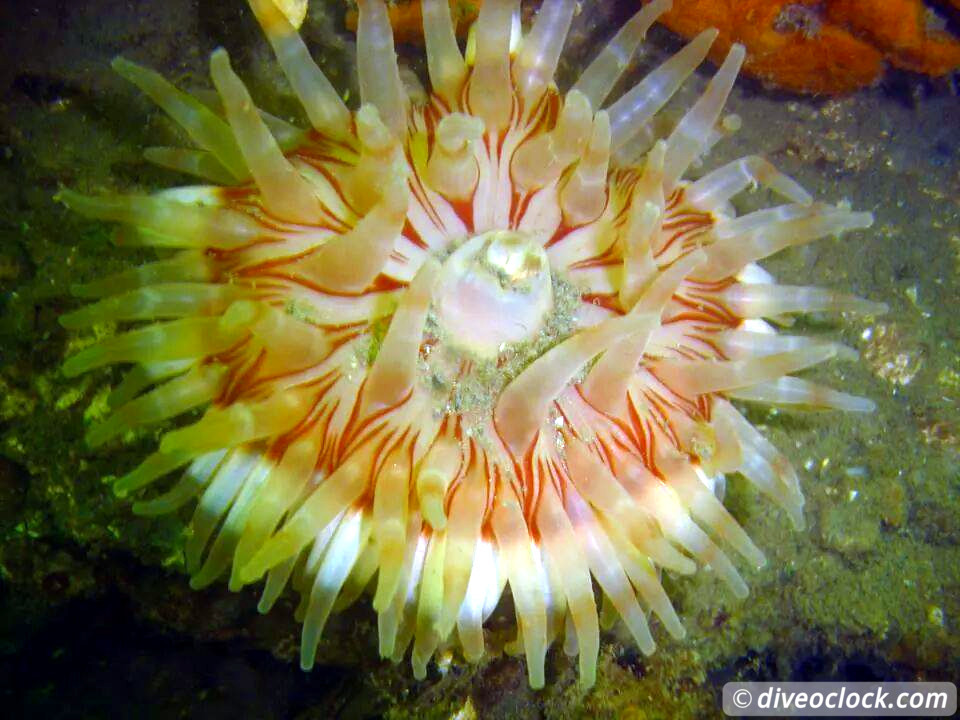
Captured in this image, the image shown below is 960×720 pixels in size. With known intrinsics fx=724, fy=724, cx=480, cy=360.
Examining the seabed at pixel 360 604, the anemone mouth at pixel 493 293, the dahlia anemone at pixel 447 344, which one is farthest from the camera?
the seabed at pixel 360 604

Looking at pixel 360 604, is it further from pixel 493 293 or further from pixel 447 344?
pixel 493 293

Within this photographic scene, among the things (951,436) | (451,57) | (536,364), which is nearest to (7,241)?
(451,57)

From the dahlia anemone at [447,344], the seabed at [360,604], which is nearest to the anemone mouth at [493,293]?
the dahlia anemone at [447,344]

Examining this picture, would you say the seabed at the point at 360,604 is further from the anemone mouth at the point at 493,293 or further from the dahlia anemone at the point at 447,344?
the anemone mouth at the point at 493,293

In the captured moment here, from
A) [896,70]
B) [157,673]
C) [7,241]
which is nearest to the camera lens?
[7,241]

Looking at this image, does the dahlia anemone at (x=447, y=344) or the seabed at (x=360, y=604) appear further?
the seabed at (x=360, y=604)

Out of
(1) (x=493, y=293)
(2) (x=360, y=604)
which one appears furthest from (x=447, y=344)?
(2) (x=360, y=604)

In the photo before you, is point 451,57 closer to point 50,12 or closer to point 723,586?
point 50,12

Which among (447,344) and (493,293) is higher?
(493,293)

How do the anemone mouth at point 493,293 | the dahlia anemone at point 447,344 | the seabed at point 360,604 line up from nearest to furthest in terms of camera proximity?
the dahlia anemone at point 447,344 → the anemone mouth at point 493,293 → the seabed at point 360,604
